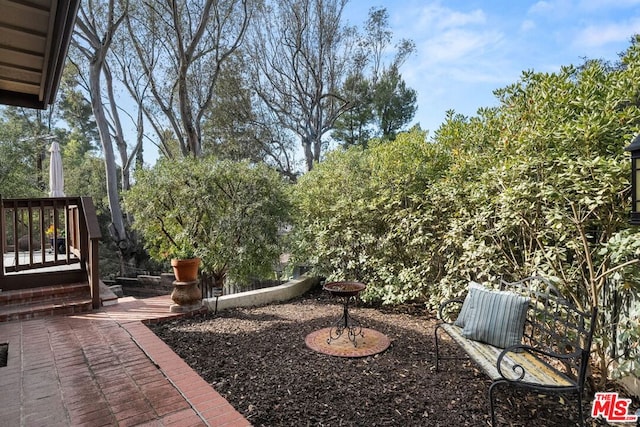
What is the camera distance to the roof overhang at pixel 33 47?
2619 mm

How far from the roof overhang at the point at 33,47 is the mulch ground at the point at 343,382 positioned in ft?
10.0

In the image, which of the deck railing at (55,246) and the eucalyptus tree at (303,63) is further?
the eucalyptus tree at (303,63)

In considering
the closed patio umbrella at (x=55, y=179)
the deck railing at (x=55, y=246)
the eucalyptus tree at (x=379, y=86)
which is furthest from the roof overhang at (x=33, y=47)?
the eucalyptus tree at (x=379, y=86)

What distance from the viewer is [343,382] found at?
278 cm

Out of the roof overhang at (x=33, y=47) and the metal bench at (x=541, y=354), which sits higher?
the roof overhang at (x=33, y=47)

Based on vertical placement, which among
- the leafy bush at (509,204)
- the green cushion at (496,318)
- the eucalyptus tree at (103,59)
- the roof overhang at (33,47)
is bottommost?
the green cushion at (496,318)

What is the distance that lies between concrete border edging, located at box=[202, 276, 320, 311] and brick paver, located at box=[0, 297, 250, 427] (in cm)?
108

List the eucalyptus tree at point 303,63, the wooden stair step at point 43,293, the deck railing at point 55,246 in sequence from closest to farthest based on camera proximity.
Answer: the wooden stair step at point 43,293 < the deck railing at point 55,246 < the eucalyptus tree at point 303,63

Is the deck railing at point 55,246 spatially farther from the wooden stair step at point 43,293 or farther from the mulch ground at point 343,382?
the mulch ground at point 343,382

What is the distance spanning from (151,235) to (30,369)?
3.61 m

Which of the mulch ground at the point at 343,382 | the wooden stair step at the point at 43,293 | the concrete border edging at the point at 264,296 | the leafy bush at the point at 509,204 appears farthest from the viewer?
the concrete border edging at the point at 264,296

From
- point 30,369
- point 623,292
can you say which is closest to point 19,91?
point 30,369

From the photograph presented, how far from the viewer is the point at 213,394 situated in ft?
8.36

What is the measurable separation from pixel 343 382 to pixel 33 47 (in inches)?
170
